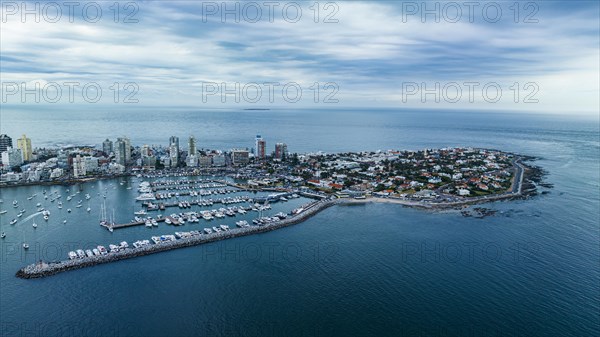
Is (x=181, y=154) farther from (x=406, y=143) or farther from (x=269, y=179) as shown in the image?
(x=406, y=143)

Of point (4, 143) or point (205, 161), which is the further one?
point (4, 143)

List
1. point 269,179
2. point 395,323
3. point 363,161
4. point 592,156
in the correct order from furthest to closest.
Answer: point 592,156
point 363,161
point 269,179
point 395,323

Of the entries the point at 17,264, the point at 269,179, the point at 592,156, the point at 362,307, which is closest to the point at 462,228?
the point at 362,307

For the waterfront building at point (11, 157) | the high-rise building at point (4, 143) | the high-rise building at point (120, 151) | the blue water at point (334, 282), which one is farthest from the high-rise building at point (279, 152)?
the high-rise building at point (4, 143)

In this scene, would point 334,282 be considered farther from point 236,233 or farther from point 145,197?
point 145,197

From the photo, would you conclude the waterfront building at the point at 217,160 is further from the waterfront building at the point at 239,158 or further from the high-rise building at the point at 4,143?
the high-rise building at the point at 4,143

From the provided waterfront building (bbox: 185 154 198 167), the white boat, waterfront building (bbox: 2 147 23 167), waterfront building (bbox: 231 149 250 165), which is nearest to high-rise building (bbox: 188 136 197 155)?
waterfront building (bbox: 185 154 198 167)

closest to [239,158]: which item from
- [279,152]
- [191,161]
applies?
[191,161]
